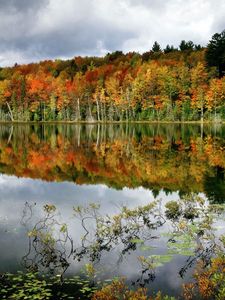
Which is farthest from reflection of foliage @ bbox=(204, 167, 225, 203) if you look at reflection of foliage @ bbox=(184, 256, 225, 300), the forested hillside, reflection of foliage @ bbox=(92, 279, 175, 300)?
the forested hillside

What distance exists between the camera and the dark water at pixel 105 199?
11477mm

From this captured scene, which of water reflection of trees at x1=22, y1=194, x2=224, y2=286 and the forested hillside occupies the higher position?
the forested hillside

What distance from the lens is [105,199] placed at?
763 inches

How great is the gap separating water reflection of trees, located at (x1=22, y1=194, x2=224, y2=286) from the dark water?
0.11 feet

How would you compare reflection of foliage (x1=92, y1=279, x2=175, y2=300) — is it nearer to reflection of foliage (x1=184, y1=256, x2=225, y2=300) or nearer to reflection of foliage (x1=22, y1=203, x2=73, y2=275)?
reflection of foliage (x1=184, y1=256, x2=225, y2=300)

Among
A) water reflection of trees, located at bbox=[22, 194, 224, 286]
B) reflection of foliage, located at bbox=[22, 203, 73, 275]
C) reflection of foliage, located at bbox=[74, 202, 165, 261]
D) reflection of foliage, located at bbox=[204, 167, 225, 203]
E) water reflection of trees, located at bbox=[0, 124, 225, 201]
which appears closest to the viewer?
reflection of foliage, located at bbox=[22, 203, 73, 275]

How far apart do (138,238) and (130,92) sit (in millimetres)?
97330

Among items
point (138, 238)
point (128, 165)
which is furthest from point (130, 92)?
point (138, 238)

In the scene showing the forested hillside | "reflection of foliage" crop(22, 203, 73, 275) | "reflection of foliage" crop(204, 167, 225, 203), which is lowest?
"reflection of foliage" crop(22, 203, 73, 275)

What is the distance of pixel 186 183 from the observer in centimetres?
2306

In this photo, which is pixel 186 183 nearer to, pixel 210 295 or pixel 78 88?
pixel 210 295

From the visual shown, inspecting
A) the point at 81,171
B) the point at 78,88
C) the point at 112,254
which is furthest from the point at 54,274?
the point at 78,88

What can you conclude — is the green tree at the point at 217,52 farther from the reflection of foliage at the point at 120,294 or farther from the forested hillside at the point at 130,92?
the reflection of foliage at the point at 120,294

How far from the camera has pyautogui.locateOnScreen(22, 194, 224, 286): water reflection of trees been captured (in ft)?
38.4
